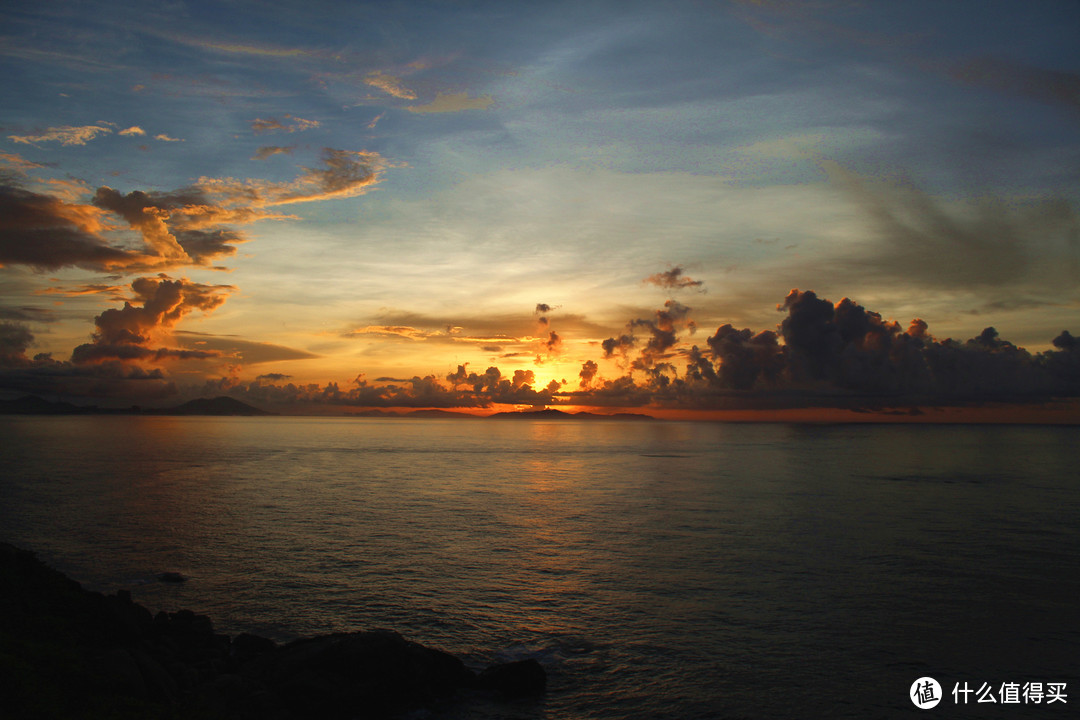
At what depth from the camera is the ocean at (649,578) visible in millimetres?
22219

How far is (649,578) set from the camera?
116ft

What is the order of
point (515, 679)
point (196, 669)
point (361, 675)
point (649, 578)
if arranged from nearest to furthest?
point (361, 675) → point (196, 669) → point (515, 679) → point (649, 578)

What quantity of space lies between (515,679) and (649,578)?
53.1ft

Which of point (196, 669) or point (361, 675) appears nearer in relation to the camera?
point (361, 675)

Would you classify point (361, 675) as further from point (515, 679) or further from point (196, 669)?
point (196, 669)

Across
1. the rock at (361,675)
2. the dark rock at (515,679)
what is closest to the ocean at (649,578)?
the dark rock at (515,679)

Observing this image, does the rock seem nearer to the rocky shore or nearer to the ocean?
the rocky shore

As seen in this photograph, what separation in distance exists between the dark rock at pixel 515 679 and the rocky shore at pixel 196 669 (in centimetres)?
4

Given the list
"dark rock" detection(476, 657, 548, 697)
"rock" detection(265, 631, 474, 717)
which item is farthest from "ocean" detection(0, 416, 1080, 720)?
"rock" detection(265, 631, 474, 717)

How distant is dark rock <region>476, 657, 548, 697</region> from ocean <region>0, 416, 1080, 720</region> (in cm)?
68

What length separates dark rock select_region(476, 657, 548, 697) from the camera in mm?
21047

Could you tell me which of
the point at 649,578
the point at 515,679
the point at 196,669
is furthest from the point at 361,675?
the point at 649,578

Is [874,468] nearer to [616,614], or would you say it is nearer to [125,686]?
[616,614]

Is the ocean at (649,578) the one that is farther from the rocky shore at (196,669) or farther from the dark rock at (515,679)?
the rocky shore at (196,669)
